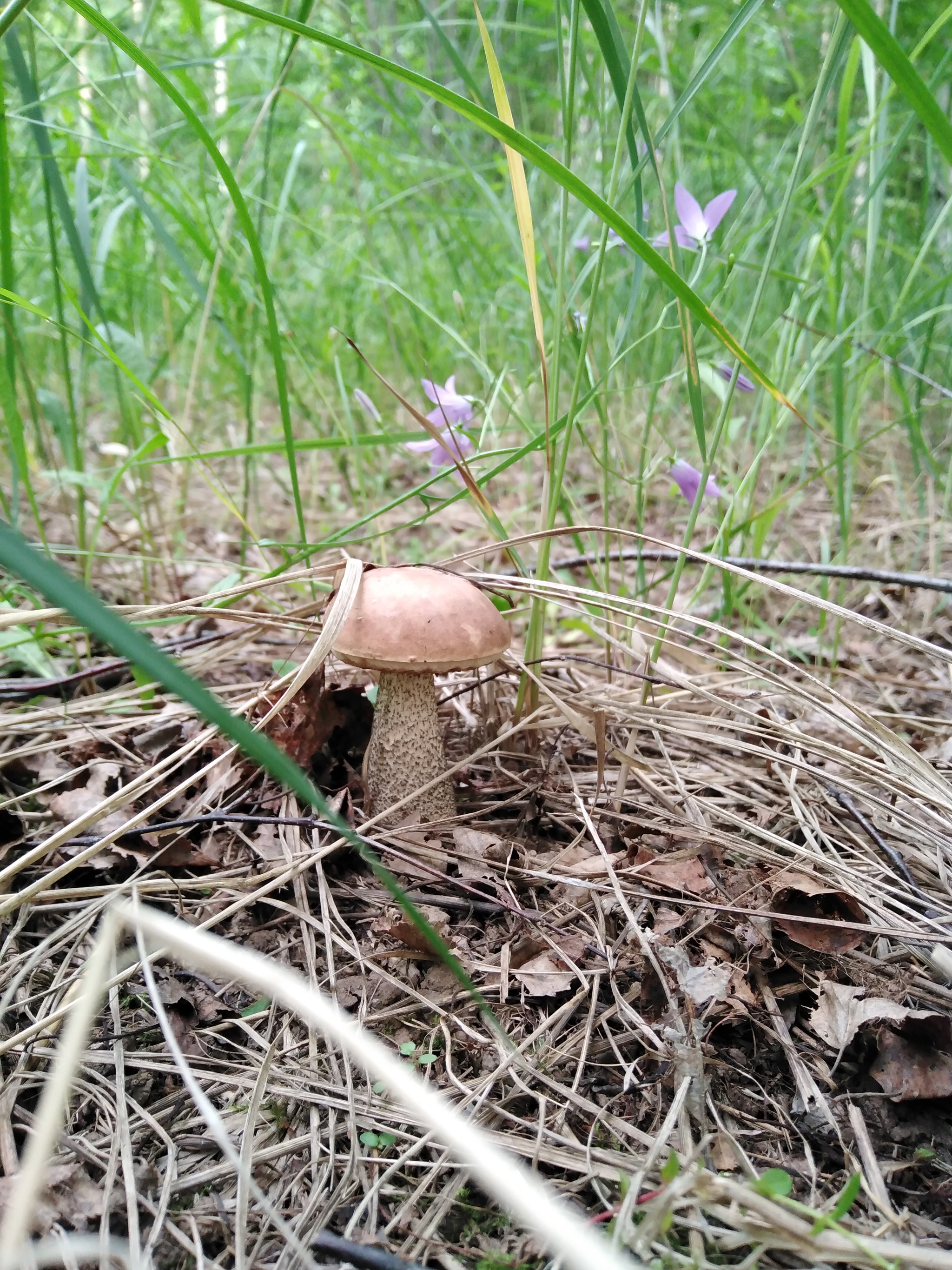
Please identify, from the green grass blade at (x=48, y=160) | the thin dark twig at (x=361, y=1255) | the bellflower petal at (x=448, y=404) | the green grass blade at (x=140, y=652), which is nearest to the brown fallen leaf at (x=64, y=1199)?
the thin dark twig at (x=361, y=1255)

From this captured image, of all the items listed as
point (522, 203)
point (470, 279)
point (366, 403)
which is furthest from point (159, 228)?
point (470, 279)

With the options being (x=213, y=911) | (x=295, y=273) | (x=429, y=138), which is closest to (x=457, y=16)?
(x=429, y=138)

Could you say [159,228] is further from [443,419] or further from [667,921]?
[667,921]

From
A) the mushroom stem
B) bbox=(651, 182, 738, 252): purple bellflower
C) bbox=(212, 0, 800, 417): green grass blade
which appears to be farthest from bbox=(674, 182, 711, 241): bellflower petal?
the mushroom stem

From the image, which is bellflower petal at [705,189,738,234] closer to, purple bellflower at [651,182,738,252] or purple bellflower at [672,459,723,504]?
purple bellflower at [651,182,738,252]

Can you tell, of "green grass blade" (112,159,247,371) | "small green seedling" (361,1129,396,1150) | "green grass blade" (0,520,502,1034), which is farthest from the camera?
"green grass blade" (112,159,247,371)

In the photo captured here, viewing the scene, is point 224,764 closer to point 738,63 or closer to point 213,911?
point 213,911
